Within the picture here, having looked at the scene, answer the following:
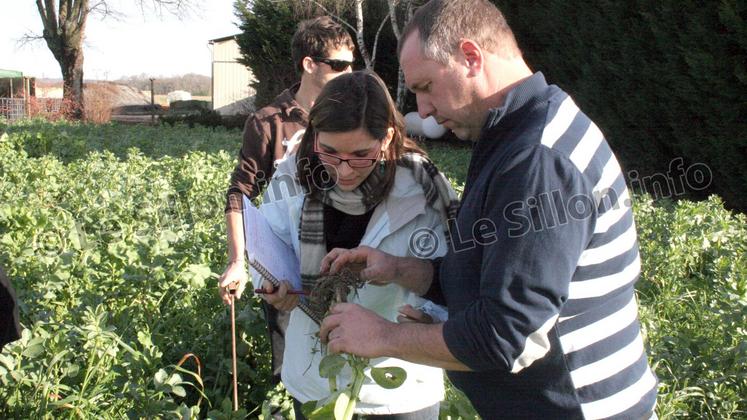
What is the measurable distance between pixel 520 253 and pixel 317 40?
74.3 inches

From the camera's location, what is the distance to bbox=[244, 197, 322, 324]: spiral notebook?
206cm

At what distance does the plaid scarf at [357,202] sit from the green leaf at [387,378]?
0.38m

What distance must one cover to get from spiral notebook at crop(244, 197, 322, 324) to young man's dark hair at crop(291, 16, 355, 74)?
3.34ft

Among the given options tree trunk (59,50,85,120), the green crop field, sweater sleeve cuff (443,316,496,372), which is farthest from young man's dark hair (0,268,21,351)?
tree trunk (59,50,85,120)

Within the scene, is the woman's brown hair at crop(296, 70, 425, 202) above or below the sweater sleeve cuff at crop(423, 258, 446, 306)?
above

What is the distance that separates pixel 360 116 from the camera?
2.11 m

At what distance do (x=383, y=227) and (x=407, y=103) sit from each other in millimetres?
21122

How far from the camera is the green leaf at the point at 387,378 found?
1862 millimetres

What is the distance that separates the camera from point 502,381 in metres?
1.67

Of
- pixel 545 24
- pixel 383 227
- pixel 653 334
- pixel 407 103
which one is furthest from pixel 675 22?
pixel 407 103

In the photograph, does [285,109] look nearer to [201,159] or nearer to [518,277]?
[518,277]

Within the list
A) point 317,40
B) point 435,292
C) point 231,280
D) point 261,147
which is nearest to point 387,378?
point 435,292

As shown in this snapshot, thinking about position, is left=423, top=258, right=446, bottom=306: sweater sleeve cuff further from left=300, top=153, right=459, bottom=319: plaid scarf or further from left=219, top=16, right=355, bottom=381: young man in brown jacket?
left=219, top=16, right=355, bottom=381: young man in brown jacket

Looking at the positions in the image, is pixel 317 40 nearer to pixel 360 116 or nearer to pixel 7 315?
pixel 360 116
